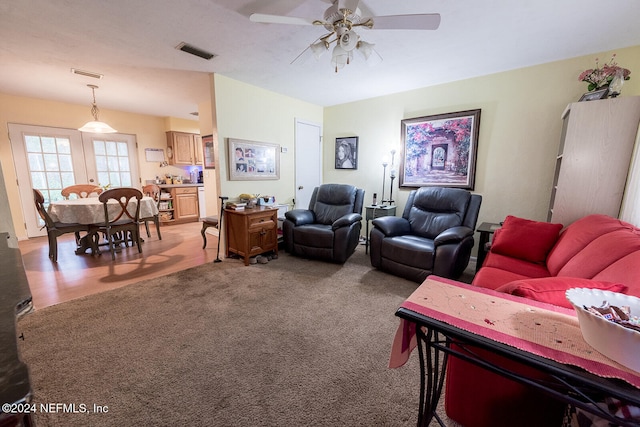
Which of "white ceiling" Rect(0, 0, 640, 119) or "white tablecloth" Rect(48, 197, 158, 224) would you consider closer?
"white ceiling" Rect(0, 0, 640, 119)

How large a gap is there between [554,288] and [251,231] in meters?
2.81

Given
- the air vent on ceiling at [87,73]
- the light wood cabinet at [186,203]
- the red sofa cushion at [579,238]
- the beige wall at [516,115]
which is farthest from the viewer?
the light wood cabinet at [186,203]

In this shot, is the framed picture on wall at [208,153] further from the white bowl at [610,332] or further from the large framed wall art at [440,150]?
the white bowl at [610,332]

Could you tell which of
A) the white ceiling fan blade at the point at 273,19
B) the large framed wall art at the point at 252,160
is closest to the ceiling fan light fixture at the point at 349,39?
the white ceiling fan blade at the point at 273,19

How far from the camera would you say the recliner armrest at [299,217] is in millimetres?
3509

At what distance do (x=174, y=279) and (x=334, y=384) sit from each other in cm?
218

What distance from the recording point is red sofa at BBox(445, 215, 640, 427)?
1.03 meters

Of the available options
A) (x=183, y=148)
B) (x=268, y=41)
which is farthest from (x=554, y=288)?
(x=183, y=148)

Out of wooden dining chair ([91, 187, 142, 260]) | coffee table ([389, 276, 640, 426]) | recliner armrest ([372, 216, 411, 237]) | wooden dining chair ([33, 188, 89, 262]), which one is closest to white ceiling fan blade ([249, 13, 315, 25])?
coffee table ([389, 276, 640, 426])

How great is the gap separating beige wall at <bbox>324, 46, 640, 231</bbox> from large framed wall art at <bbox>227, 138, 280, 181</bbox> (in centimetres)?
204

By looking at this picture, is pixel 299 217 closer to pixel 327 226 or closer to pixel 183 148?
pixel 327 226

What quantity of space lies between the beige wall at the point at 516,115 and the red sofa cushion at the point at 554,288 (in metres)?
2.41

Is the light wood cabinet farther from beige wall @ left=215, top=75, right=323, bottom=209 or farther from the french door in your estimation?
beige wall @ left=215, top=75, right=323, bottom=209

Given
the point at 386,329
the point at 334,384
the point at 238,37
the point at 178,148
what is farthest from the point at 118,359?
the point at 178,148
